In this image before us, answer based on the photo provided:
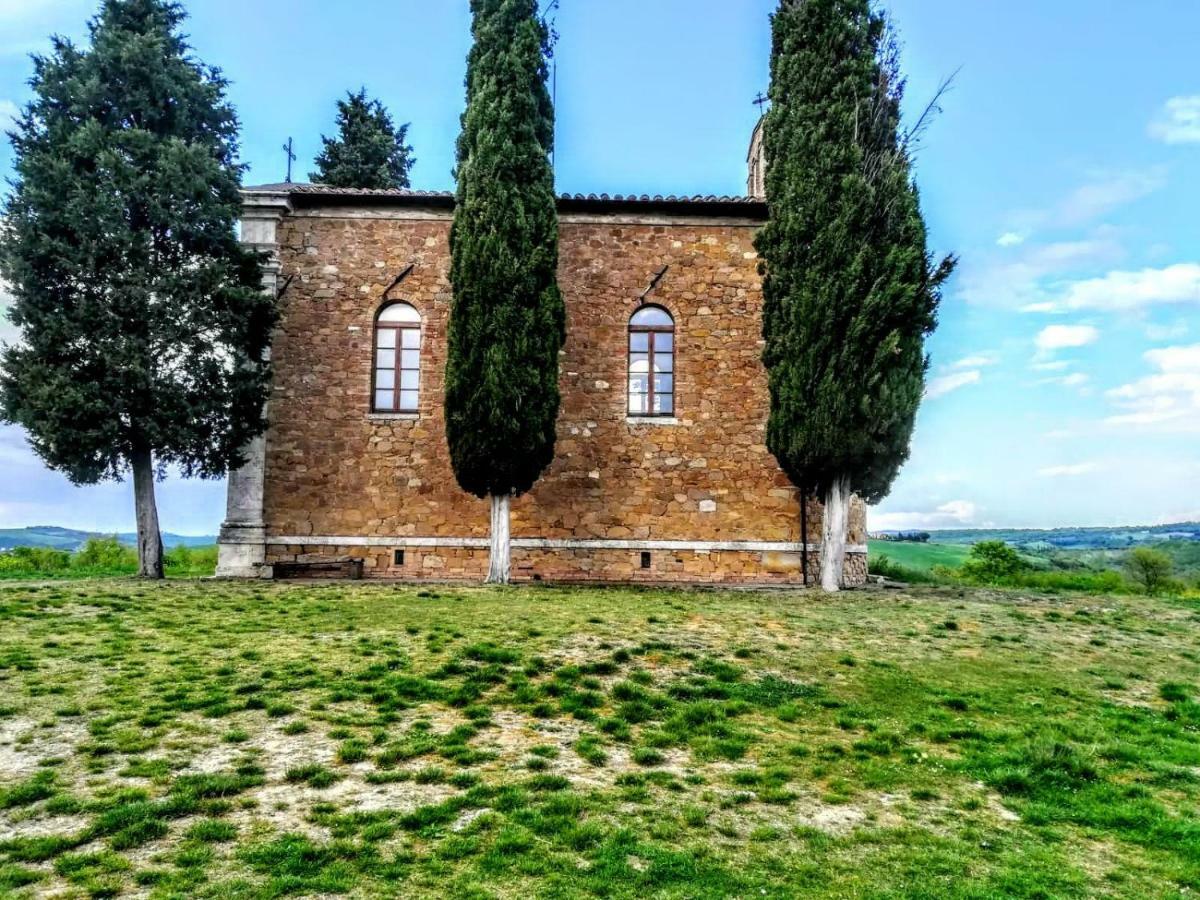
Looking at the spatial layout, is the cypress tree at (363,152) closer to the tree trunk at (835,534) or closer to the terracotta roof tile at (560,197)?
the terracotta roof tile at (560,197)

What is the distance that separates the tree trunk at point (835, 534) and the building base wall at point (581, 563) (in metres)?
1.13

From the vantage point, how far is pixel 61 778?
4160 mm

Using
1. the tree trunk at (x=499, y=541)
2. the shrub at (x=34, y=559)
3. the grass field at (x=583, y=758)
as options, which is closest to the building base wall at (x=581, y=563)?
the tree trunk at (x=499, y=541)

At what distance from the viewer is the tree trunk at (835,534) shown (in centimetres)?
1222

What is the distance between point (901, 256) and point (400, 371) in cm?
865

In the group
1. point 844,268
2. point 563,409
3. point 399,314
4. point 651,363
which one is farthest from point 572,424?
point 844,268

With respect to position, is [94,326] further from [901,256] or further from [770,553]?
[901,256]

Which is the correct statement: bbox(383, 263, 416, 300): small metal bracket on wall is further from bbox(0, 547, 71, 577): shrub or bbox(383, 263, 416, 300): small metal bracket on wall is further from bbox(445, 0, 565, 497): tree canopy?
bbox(0, 547, 71, 577): shrub

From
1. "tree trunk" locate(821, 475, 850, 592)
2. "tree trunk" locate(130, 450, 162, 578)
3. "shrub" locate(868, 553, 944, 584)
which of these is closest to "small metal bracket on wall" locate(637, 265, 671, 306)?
"tree trunk" locate(821, 475, 850, 592)

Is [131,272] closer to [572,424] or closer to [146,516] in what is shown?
[146,516]

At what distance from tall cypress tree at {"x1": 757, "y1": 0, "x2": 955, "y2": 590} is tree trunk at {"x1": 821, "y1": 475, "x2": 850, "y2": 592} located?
2 cm

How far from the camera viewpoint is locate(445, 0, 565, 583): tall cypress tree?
11.6m

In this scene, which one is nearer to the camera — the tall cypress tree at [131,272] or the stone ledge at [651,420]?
the tall cypress tree at [131,272]

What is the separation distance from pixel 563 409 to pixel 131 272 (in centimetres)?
715
